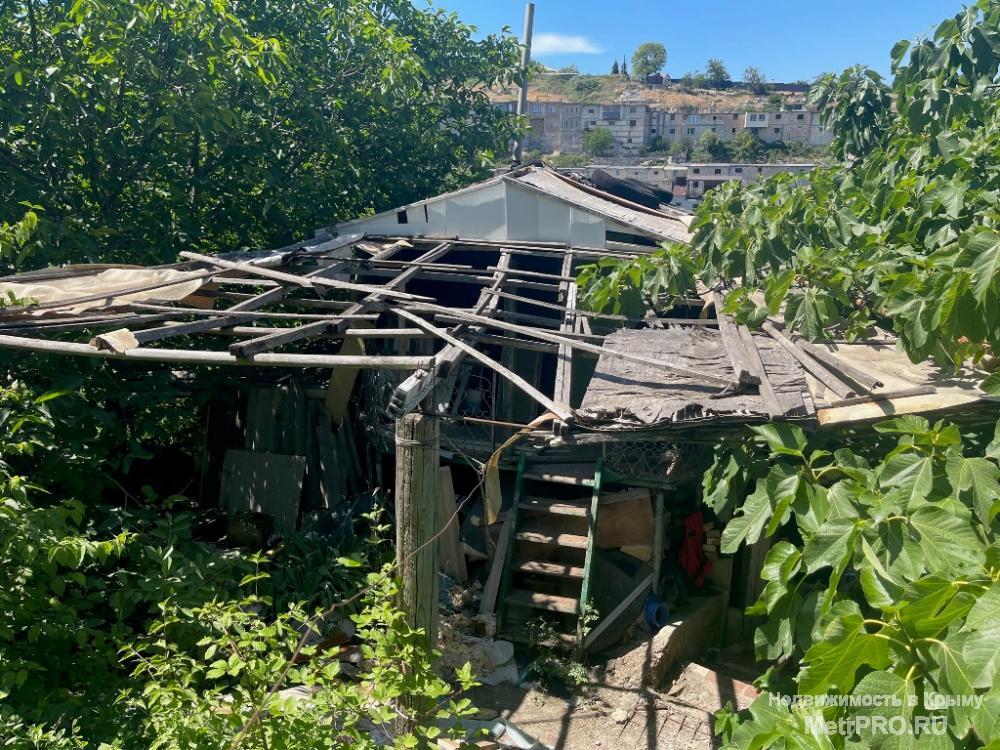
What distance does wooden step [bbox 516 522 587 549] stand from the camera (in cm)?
666

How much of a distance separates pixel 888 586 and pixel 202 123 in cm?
708

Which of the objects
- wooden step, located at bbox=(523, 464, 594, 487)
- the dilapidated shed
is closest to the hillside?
the dilapidated shed

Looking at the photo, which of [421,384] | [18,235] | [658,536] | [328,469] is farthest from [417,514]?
[328,469]

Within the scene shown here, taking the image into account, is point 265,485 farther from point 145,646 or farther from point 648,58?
point 648,58

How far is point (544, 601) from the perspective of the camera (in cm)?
655

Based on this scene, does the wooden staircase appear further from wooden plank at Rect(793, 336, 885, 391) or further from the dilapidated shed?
wooden plank at Rect(793, 336, 885, 391)

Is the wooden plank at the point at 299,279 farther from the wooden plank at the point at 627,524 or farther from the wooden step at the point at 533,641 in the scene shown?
the wooden step at the point at 533,641

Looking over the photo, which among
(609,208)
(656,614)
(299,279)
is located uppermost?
(609,208)

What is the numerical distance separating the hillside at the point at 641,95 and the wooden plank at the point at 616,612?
97432mm

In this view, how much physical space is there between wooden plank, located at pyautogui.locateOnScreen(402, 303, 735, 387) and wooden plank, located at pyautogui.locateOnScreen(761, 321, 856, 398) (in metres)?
0.55

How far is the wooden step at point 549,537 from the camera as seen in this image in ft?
21.8

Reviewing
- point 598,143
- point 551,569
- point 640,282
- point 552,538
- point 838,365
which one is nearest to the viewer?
point 838,365

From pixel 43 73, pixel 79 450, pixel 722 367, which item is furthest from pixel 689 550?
pixel 43 73

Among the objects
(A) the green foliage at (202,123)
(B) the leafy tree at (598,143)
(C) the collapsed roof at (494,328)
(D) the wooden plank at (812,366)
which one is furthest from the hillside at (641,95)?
(D) the wooden plank at (812,366)
